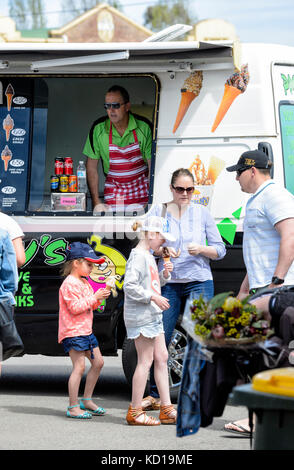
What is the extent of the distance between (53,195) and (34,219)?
0.30 metres

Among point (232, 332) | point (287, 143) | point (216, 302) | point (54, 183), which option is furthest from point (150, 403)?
point (232, 332)

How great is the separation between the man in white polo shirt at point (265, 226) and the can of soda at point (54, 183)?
6.19ft

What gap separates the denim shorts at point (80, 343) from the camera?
7.78m

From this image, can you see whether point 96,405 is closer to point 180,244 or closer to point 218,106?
point 180,244

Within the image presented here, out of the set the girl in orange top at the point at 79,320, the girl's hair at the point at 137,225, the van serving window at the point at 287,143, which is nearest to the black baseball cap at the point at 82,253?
the girl in orange top at the point at 79,320

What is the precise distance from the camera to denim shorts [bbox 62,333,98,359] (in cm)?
778

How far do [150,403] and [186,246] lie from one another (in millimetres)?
1336

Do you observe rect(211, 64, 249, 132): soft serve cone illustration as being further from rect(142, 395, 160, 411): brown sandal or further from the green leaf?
the green leaf

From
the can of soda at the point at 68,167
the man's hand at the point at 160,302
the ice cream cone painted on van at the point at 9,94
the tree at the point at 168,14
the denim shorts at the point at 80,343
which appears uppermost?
the tree at the point at 168,14

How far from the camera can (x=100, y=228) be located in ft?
27.5

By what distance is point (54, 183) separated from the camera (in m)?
8.73

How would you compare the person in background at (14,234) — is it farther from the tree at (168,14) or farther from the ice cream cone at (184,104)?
the tree at (168,14)

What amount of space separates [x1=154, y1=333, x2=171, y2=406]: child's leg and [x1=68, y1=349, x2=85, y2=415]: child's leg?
61cm
